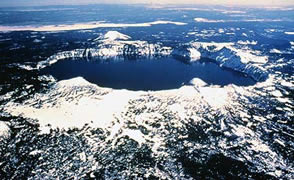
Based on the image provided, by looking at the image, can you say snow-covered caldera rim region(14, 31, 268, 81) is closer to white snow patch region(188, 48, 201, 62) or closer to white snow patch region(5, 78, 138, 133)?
white snow patch region(188, 48, 201, 62)

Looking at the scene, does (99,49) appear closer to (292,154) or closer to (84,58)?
(84,58)

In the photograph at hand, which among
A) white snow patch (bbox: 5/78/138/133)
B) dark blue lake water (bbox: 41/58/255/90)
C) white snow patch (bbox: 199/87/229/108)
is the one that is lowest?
dark blue lake water (bbox: 41/58/255/90)

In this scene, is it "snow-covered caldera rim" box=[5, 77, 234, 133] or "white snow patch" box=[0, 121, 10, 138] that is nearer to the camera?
"white snow patch" box=[0, 121, 10, 138]

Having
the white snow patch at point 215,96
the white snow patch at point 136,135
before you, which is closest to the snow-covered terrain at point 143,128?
the white snow patch at point 136,135

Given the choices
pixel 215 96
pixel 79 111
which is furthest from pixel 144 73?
pixel 79 111

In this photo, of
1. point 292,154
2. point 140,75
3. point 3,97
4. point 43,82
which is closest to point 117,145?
point 292,154

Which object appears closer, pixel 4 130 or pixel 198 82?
pixel 4 130

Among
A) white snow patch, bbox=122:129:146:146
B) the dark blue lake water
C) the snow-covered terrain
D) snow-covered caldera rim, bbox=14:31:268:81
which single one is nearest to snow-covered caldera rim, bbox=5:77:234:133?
the snow-covered terrain

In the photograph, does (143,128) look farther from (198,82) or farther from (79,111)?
(198,82)

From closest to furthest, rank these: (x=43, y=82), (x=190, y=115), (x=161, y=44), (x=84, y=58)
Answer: (x=190, y=115)
(x=43, y=82)
(x=84, y=58)
(x=161, y=44)
